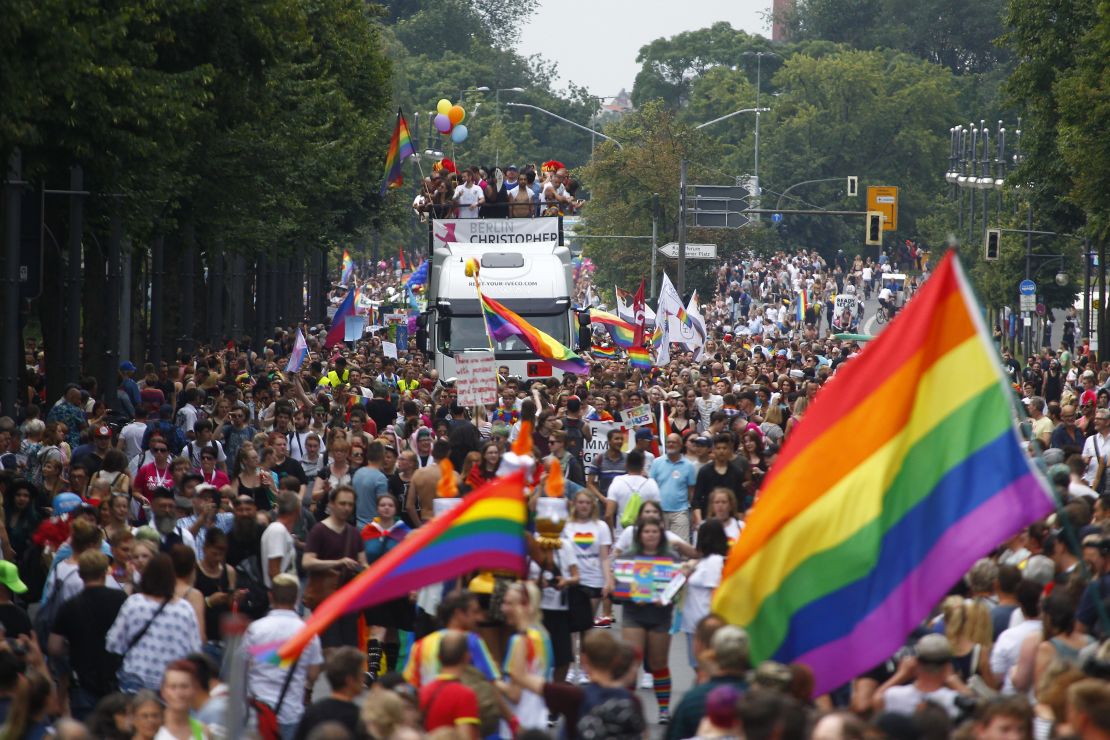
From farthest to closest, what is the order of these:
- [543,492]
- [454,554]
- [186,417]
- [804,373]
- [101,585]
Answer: [804,373], [186,417], [543,492], [101,585], [454,554]

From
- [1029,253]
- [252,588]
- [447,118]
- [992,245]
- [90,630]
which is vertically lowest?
[252,588]

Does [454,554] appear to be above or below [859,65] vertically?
below

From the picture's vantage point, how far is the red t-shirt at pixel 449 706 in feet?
28.8

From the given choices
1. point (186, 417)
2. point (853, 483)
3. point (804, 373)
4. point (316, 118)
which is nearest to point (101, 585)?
point (853, 483)

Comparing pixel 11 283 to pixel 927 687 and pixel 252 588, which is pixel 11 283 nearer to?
pixel 252 588

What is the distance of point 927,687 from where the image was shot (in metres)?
9.08

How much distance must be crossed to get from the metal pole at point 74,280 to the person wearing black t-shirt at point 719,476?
1142 cm

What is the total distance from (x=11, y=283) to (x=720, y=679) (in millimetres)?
16343

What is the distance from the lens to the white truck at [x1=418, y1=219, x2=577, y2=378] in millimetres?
33781

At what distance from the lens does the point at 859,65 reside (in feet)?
383

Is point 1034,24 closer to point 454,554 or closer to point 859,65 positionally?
point 454,554

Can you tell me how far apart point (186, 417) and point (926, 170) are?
96.9 meters

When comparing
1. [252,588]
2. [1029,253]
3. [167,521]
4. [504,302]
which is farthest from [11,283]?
[1029,253]

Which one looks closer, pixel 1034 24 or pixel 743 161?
pixel 1034 24
